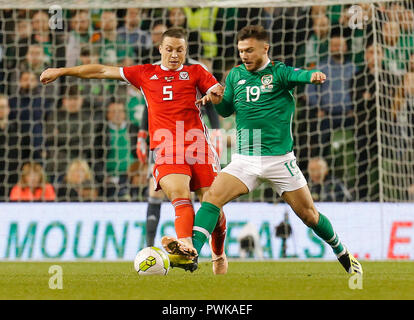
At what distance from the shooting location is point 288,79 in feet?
19.8

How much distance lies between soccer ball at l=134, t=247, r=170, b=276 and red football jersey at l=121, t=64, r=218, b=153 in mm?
965

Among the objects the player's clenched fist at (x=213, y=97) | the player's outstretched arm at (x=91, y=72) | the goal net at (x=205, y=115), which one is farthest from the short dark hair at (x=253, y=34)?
the goal net at (x=205, y=115)

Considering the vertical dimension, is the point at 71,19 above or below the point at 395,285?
above

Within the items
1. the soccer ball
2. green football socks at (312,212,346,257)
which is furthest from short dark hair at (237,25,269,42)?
the soccer ball

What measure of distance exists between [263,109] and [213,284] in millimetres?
1434

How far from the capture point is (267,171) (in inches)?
240

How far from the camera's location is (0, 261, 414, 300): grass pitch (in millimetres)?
4742

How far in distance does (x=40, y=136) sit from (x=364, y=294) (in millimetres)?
6726

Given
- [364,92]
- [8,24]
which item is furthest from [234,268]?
[8,24]

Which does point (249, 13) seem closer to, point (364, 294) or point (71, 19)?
point (71, 19)

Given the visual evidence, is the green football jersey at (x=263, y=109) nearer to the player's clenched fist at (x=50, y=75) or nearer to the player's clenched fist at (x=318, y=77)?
the player's clenched fist at (x=318, y=77)

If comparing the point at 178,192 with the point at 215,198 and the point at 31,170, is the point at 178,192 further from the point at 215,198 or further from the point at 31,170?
the point at 31,170

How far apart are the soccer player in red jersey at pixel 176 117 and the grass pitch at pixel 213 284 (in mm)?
647

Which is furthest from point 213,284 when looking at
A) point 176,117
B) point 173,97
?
point 173,97
